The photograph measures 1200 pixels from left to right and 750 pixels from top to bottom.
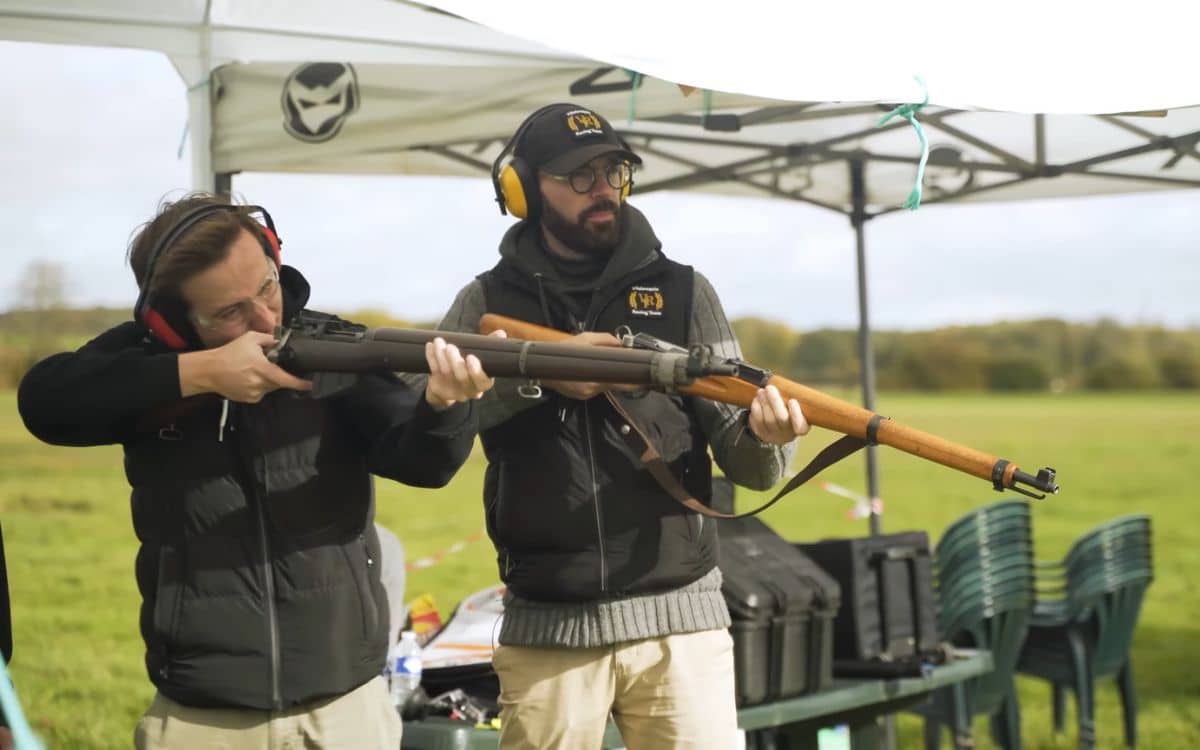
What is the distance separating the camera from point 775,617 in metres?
4.24

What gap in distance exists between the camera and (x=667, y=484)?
2.92 m

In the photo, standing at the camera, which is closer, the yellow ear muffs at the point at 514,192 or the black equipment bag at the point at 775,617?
the yellow ear muffs at the point at 514,192

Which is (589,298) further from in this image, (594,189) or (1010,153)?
(1010,153)

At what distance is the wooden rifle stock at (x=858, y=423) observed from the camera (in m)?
2.56

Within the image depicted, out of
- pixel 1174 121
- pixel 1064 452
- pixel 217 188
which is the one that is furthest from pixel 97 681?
pixel 1064 452

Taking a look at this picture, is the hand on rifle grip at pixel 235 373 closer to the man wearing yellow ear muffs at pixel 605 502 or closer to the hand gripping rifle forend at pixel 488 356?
the hand gripping rifle forend at pixel 488 356

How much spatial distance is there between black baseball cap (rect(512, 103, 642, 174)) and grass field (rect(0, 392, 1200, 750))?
1.48m

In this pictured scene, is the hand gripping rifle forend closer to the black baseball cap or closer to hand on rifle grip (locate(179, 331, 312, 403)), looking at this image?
hand on rifle grip (locate(179, 331, 312, 403))

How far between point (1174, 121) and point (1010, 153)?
0.91 m

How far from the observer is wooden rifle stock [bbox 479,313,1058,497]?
8.40ft

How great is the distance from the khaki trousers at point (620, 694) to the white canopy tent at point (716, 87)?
131cm

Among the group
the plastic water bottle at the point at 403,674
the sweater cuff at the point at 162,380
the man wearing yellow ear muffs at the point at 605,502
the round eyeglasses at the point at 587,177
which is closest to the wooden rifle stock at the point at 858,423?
the man wearing yellow ear muffs at the point at 605,502

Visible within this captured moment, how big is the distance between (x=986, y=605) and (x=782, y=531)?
14586 millimetres

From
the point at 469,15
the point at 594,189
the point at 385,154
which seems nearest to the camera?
the point at 469,15
